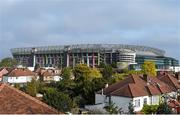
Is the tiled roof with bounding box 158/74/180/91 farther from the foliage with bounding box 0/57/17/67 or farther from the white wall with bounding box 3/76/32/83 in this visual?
the foliage with bounding box 0/57/17/67

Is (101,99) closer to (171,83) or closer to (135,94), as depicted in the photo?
(135,94)

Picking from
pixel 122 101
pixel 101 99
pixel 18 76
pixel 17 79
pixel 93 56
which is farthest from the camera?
pixel 93 56

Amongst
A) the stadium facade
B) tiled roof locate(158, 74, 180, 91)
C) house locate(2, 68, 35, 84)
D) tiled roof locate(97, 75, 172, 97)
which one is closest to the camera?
tiled roof locate(97, 75, 172, 97)

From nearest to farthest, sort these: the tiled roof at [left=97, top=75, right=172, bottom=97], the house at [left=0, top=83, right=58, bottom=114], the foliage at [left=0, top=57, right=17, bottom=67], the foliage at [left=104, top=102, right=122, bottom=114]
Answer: the house at [left=0, top=83, right=58, bottom=114] < the foliage at [left=104, top=102, right=122, bottom=114] < the tiled roof at [left=97, top=75, right=172, bottom=97] < the foliage at [left=0, top=57, right=17, bottom=67]

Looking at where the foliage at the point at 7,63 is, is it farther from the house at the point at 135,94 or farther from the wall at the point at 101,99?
the wall at the point at 101,99

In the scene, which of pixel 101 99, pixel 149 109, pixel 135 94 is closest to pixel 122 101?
pixel 135 94

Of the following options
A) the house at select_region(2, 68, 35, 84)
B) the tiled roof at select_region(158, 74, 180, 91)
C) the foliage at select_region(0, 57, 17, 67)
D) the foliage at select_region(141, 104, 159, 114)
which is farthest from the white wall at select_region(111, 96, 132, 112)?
the foliage at select_region(0, 57, 17, 67)

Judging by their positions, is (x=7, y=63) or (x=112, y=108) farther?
(x=7, y=63)
